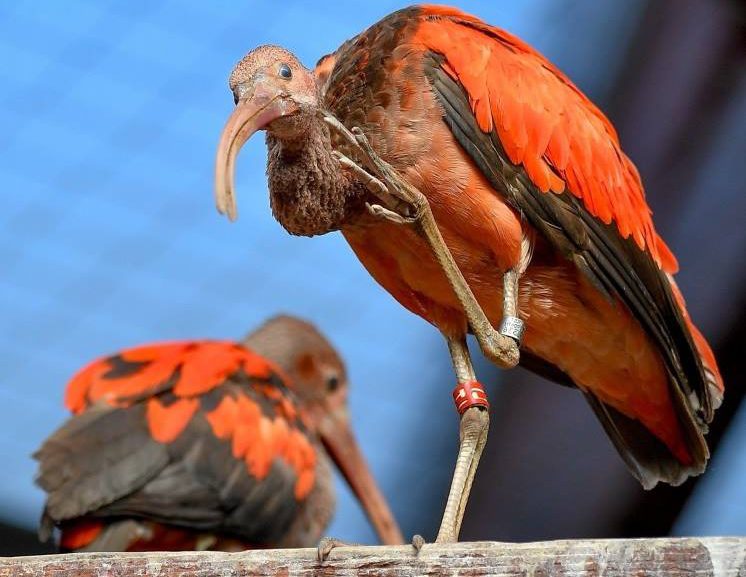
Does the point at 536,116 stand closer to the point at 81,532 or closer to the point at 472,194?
the point at 472,194

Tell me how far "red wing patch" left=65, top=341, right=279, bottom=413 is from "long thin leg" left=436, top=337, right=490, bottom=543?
4.84ft

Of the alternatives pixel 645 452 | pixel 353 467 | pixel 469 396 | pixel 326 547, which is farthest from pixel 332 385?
pixel 326 547

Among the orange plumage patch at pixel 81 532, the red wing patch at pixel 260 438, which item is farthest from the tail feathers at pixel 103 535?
the red wing patch at pixel 260 438

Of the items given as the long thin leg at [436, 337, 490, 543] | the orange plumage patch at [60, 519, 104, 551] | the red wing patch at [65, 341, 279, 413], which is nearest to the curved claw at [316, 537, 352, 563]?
the long thin leg at [436, 337, 490, 543]

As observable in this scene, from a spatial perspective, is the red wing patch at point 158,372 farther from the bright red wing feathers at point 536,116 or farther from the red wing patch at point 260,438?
the bright red wing feathers at point 536,116

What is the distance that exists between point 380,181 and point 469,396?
0.57 m

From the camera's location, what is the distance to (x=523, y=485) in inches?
176

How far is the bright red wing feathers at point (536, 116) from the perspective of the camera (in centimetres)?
261

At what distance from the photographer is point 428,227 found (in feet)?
7.99

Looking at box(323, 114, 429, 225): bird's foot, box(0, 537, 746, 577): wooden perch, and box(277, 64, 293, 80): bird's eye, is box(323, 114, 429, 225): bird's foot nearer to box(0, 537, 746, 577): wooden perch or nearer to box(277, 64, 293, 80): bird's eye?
box(277, 64, 293, 80): bird's eye

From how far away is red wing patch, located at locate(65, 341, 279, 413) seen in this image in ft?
13.1

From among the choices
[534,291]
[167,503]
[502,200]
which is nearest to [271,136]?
[502,200]

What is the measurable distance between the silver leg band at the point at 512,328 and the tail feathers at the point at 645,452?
2.19 ft

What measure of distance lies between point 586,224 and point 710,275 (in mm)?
1412
